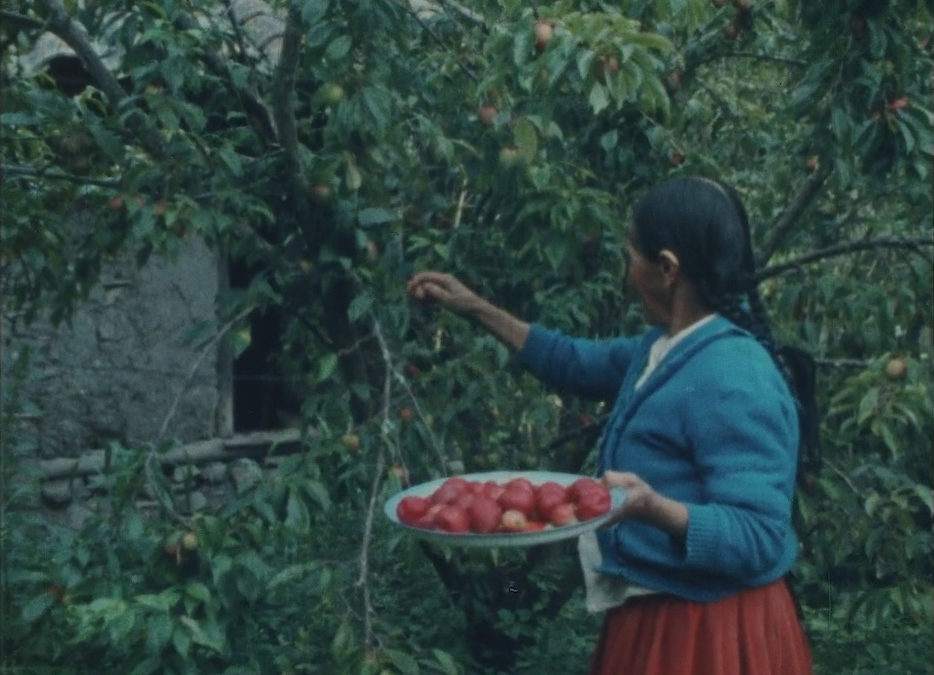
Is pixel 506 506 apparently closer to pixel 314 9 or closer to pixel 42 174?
pixel 314 9

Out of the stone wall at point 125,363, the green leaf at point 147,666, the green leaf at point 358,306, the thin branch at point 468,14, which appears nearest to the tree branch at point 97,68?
the green leaf at point 358,306

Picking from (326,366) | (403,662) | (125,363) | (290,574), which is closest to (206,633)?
(290,574)

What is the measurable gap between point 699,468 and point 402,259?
1.55 meters

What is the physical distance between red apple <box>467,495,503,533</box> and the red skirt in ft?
0.96

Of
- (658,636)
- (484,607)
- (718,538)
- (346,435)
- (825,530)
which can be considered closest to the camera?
(718,538)

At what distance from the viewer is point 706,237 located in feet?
8.02

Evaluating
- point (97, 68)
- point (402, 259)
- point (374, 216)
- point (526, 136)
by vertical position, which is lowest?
point (402, 259)

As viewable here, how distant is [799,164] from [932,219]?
43cm

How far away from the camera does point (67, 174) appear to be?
13.0ft

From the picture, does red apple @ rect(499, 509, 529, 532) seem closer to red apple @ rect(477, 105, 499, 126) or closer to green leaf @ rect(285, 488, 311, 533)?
green leaf @ rect(285, 488, 311, 533)

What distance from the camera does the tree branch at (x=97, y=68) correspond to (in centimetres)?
362

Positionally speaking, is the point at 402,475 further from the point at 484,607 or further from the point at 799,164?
the point at 799,164

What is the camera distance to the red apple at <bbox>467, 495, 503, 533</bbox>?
7.97ft

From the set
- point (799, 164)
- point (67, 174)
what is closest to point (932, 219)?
point (799, 164)
